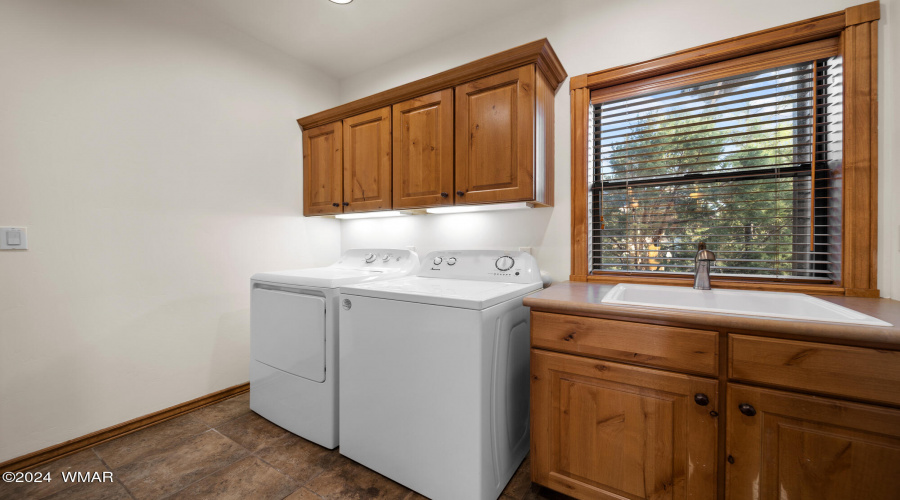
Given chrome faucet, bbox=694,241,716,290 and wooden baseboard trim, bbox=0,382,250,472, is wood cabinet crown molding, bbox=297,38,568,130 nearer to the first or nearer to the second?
chrome faucet, bbox=694,241,716,290

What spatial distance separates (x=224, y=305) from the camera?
2326 mm

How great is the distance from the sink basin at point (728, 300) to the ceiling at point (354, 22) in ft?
5.90

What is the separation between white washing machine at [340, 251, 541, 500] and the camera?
4.28 feet

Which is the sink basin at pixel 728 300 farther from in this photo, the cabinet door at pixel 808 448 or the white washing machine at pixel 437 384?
the white washing machine at pixel 437 384

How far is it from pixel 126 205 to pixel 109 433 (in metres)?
1.23

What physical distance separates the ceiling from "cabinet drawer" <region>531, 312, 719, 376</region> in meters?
1.93

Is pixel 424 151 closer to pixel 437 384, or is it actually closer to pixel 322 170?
pixel 322 170

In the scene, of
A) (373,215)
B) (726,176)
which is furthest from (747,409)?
(373,215)

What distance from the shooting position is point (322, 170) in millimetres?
2637

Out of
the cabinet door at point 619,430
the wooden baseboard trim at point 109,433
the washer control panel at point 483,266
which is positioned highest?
the washer control panel at point 483,266

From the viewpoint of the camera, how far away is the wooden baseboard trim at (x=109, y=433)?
1.59m

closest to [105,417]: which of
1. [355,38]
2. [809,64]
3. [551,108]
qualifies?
[355,38]

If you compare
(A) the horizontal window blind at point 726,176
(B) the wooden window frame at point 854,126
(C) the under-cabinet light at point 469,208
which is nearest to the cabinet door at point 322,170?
(C) the under-cabinet light at point 469,208

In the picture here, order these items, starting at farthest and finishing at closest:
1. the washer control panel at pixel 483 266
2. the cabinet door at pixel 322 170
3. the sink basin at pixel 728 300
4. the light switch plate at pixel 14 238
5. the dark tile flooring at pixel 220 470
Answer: the cabinet door at pixel 322 170, the washer control panel at pixel 483 266, the light switch plate at pixel 14 238, the dark tile flooring at pixel 220 470, the sink basin at pixel 728 300
